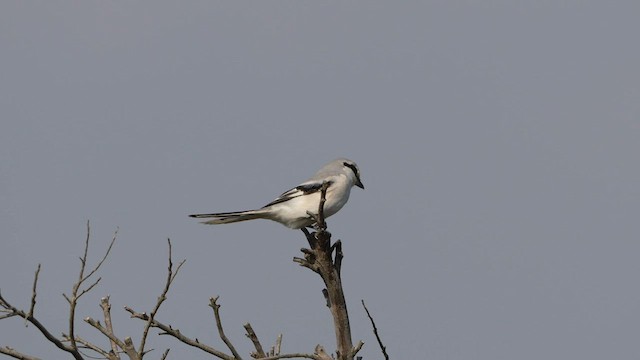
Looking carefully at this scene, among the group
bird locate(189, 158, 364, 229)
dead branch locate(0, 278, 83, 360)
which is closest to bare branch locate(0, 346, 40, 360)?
dead branch locate(0, 278, 83, 360)

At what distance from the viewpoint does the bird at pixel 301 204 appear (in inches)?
378

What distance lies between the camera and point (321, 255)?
692 centimetres

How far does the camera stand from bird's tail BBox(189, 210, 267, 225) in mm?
9633

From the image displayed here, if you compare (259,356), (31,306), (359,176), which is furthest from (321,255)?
(359,176)

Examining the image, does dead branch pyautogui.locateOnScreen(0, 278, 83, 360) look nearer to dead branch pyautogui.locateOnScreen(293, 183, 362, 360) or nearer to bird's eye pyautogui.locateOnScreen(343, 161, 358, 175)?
dead branch pyautogui.locateOnScreen(293, 183, 362, 360)

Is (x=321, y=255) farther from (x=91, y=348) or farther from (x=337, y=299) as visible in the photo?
(x=91, y=348)

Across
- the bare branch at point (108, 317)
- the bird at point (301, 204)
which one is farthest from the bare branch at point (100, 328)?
the bird at point (301, 204)

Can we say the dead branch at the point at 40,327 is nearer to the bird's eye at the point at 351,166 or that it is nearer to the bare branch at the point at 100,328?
the bare branch at the point at 100,328

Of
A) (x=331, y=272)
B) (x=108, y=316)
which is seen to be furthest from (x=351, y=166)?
(x=108, y=316)

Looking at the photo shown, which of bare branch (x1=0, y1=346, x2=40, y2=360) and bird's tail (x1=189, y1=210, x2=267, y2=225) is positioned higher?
bird's tail (x1=189, y1=210, x2=267, y2=225)

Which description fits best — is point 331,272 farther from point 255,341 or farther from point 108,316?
point 108,316

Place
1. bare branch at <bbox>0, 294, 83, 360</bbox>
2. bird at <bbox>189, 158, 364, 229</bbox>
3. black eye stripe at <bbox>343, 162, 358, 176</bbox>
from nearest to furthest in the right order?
bare branch at <bbox>0, 294, 83, 360</bbox>
bird at <bbox>189, 158, 364, 229</bbox>
black eye stripe at <bbox>343, 162, 358, 176</bbox>

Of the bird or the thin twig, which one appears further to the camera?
the bird

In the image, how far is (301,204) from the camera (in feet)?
31.7
